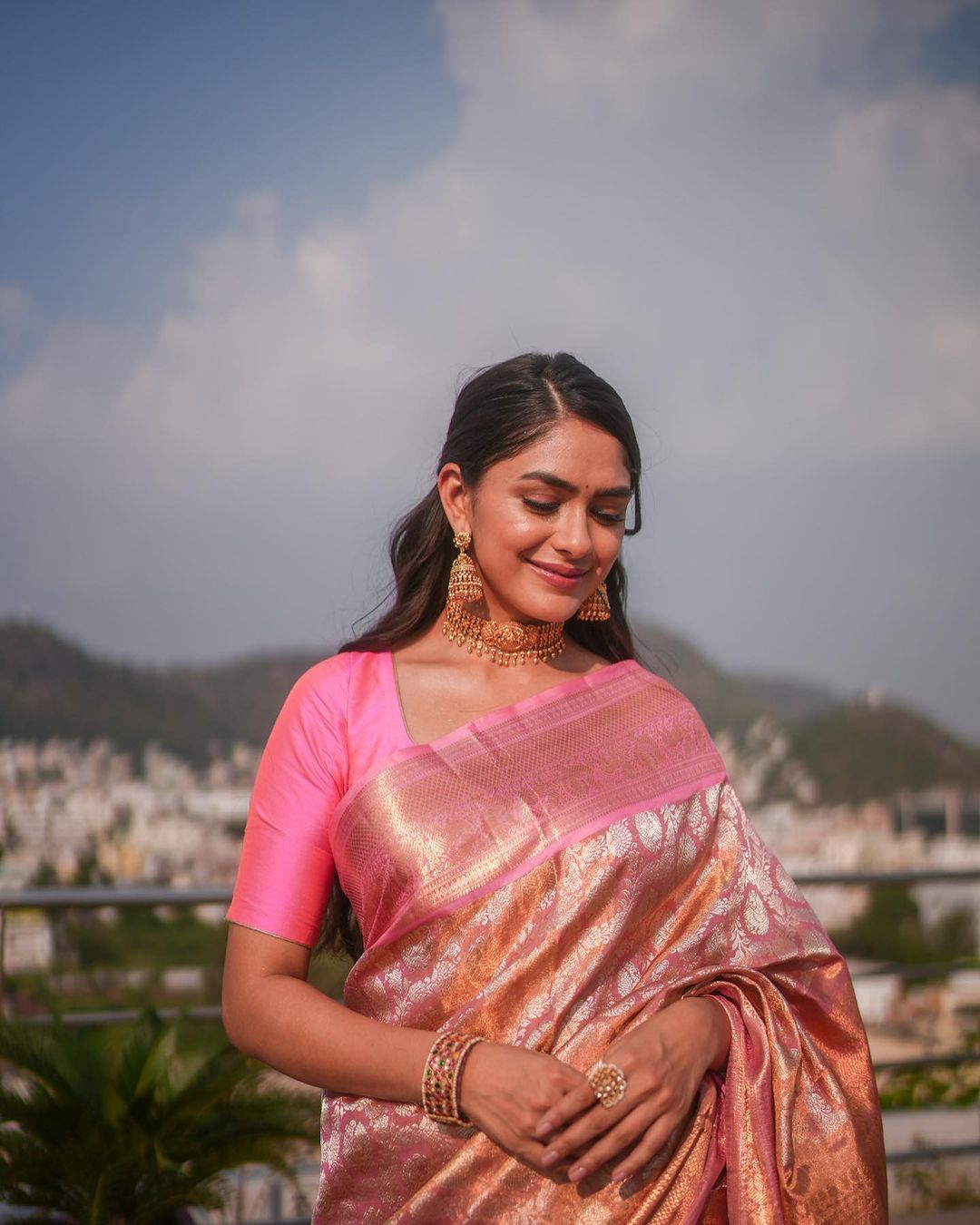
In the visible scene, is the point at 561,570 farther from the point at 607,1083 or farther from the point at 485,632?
the point at 607,1083

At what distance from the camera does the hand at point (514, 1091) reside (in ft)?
4.24

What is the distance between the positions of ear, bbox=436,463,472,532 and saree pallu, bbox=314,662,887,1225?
0.28m

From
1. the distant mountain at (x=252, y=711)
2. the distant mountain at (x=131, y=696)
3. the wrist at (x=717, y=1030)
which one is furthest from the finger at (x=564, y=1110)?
the distant mountain at (x=131, y=696)

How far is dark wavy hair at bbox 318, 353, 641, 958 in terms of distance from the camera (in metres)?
1.58

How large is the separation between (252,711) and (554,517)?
19.2m

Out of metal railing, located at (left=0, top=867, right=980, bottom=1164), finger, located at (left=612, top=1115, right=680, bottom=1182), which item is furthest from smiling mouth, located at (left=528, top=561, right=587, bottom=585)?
metal railing, located at (left=0, top=867, right=980, bottom=1164)

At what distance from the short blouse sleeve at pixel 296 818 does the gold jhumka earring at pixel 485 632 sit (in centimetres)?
20

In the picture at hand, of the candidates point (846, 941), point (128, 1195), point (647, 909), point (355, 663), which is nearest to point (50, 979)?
point (128, 1195)

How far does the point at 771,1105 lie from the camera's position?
148 cm

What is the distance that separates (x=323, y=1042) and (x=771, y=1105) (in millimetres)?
532

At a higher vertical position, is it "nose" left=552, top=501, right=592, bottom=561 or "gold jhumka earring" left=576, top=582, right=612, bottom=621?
"nose" left=552, top=501, right=592, bottom=561

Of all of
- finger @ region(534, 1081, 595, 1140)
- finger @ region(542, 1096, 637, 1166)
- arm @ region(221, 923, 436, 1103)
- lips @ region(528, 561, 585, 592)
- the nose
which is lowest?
finger @ region(542, 1096, 637, 1166)

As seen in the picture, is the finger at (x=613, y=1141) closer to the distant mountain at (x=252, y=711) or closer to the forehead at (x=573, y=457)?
the forehead at (x=573, y=457)

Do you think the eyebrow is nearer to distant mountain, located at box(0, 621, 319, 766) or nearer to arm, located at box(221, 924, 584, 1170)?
arm, located at box(221, 924, 584, 1170)
